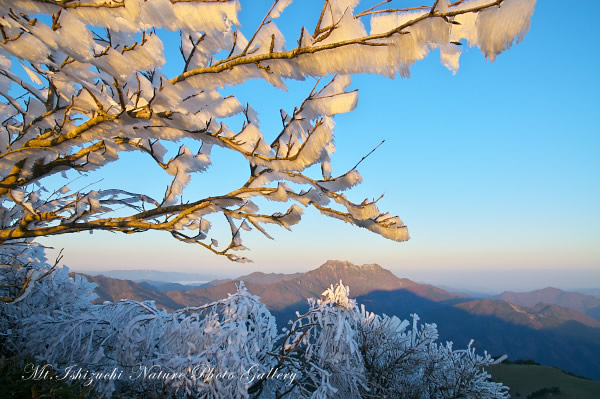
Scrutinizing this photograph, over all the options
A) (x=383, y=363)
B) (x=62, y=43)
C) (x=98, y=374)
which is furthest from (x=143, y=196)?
(x=383, y=363)

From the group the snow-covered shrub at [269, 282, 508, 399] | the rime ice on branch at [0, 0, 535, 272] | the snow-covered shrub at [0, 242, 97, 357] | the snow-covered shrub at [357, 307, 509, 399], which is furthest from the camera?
the snow-covered shrub at [357, 307, 509, 399]

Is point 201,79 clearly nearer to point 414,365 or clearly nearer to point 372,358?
point 372,358

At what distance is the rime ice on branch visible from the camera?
1.06 m

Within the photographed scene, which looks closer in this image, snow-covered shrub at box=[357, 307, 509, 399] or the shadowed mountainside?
snow-covered shrub at box=[357, 307, 509, 399]

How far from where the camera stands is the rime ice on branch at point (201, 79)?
106 centimetres

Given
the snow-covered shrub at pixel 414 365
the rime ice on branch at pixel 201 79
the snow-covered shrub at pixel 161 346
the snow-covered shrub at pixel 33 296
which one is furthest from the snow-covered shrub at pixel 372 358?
the snow-covered shrub at pixel 33 296

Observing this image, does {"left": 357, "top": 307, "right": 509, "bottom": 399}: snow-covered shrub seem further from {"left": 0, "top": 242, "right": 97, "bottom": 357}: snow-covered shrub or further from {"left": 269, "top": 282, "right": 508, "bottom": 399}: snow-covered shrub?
{"left": 0, "top": 242, "right": 97, "bottom": 357}: snow-covered shrub

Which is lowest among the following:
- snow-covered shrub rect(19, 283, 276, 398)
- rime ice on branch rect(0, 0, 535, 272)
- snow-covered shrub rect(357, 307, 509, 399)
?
snow-covered shrub rect(357, 307, 509, 399)

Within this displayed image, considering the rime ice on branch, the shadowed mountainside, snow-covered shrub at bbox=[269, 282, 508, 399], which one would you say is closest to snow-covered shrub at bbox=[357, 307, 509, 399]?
snow-covered shrub at bbox=[269, 282, 508, 399]

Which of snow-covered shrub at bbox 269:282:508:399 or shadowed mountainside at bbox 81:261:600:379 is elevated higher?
snow-covered shrub at bbox 269:282:508:399

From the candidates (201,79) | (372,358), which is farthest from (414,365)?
(201,79)

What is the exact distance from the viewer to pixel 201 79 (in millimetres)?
1453

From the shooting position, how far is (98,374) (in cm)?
471

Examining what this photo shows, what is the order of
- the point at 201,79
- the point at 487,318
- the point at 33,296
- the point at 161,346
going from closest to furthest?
the point at 201,79 < the point at 161,346 < the point at 33,296 < the point at 487,318
